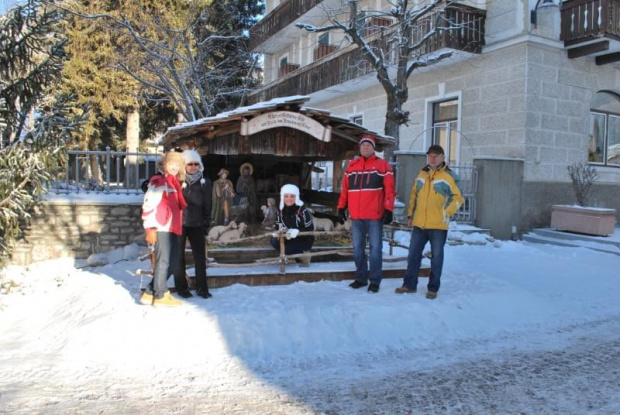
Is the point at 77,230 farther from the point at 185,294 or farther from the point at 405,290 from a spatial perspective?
the point at 405,290

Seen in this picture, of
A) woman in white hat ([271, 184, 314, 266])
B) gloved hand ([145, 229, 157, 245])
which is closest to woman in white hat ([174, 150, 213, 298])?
gloved hand ([145, 229, 157, 245])

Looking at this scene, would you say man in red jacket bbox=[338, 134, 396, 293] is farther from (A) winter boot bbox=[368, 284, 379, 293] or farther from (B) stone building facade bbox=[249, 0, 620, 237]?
(B) stone building facade bbox=[249, 0, 620, 237]

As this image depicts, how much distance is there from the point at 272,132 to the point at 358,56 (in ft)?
28.0

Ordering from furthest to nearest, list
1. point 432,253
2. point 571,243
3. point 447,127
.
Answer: point 447,127 → point 571,243 → point 432,253

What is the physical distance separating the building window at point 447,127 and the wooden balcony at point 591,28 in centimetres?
310

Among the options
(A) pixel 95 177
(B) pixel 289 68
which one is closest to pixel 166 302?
(A) pixel 95 177

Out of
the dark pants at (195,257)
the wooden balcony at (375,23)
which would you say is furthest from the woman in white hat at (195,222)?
the wooden balcony at (375,23)

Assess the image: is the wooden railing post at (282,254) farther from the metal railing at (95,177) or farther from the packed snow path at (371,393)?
the metal railing at (95,177)

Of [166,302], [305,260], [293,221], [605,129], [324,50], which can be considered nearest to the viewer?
[166,302]

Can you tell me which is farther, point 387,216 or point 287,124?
point 287,124

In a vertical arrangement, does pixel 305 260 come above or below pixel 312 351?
above

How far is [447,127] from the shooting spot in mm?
13828

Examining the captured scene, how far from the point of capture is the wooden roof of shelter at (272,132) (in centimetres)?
662

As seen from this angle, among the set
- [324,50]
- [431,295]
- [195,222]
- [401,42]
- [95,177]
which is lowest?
[431,295]
